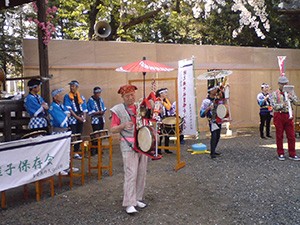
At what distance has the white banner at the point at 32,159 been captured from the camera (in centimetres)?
424

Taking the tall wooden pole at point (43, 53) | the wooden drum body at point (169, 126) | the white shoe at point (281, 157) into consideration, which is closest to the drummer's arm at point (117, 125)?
the tall wooden pole at point (43, 53)

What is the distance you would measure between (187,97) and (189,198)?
3.36 meters

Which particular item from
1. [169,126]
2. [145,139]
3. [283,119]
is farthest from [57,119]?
[283,119]

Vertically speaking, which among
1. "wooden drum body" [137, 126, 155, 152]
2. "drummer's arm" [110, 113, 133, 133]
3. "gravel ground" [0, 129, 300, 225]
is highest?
"drummer's arm" [110, 113, 133, 133]

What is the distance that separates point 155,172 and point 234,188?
1724 mm

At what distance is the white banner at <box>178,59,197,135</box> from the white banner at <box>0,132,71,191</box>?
130 inches

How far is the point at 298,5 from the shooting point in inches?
342

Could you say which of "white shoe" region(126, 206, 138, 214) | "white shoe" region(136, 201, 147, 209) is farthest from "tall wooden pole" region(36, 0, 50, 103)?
"white shoe" region(126, 206, 138, 214)

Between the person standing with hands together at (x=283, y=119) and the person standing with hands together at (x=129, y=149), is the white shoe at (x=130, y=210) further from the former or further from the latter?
the person standing with hands together at (x=283, y=119)

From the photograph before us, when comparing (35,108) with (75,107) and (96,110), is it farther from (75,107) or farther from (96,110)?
(96,110)

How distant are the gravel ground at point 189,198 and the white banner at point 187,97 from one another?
41.0 inches

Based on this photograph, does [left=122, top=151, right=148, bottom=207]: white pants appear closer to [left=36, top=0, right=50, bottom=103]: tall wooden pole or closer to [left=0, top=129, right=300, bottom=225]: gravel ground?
[left=0, top=129, right=300, bottom=225]: gravel ground

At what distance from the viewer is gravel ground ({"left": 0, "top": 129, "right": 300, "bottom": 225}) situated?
4099 millimetres

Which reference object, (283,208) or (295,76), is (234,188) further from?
(295,76)
